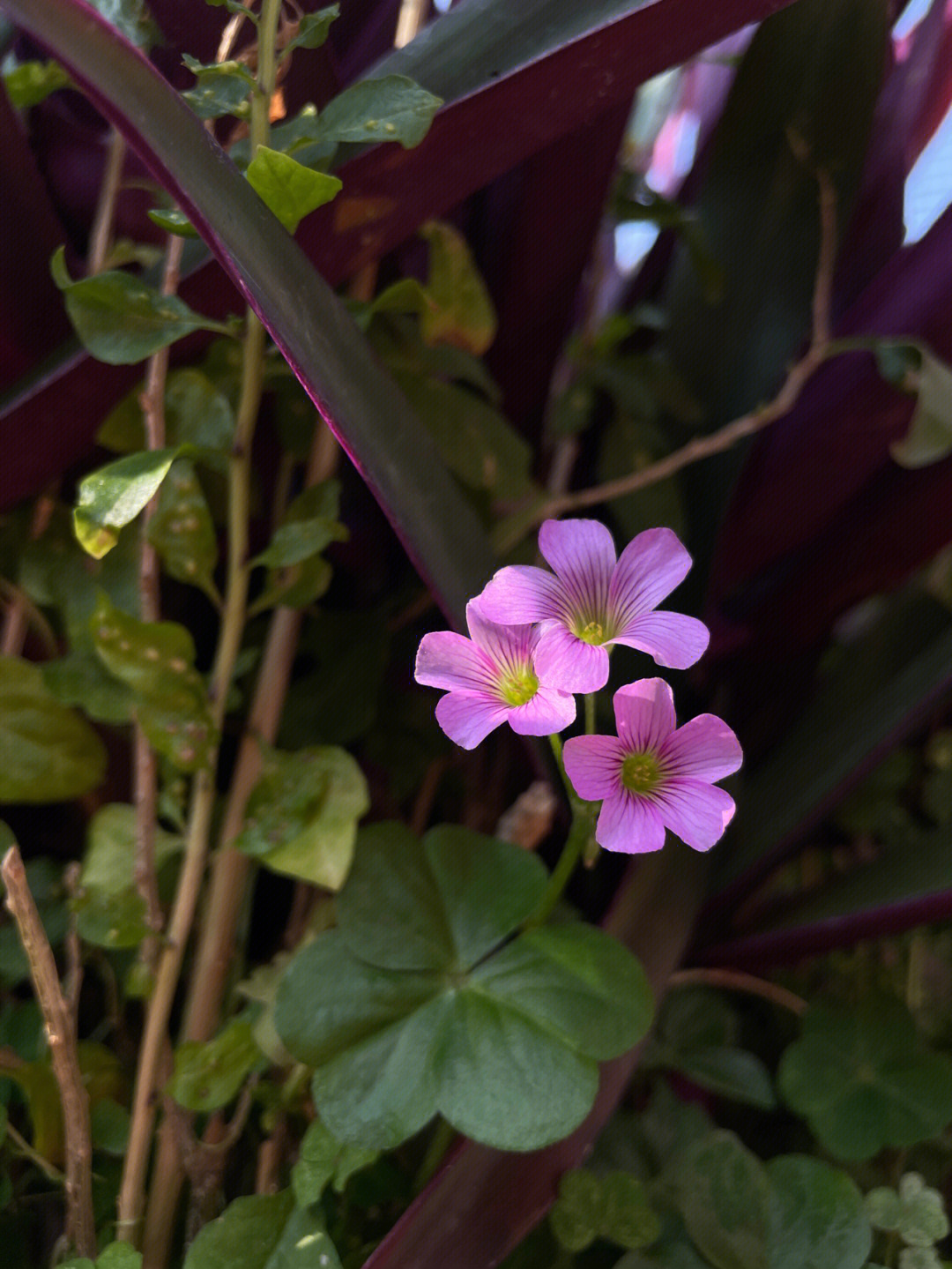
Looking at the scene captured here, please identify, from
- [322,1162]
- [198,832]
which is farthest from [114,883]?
[322,1162]

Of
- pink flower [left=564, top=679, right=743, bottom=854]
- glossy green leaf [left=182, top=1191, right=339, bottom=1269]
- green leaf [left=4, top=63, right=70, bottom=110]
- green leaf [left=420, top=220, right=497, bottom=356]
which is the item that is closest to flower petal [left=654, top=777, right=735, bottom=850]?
pink flower [left=564, top=679, right=743, bottom=854]

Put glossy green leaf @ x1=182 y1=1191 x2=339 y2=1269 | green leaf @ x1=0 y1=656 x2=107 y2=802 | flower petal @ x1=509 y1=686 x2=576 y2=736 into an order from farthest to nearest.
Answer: green leaf @ x1=0 y1=656 x2=107 y2=802
glossy green leaf @ x1=182 y1=1191 x2=339 y2=1269
flower petal @ x1=509 y1=686 x2=576 y2=736

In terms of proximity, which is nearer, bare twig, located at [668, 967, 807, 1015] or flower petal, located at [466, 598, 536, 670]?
flower petal, located at [466, 598, 536, 670]

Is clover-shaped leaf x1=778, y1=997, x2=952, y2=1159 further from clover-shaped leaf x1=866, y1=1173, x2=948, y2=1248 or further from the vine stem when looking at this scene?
the vine stem

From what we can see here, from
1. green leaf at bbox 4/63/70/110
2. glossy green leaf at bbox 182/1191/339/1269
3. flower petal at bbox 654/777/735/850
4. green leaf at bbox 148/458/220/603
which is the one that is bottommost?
glossy green leaf at bbox 182/1191/339/1269

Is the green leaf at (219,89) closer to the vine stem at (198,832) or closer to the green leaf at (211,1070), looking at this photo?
the vine stem at (198,832)

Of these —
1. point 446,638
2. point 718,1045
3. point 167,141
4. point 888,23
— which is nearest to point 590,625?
point 446,638
